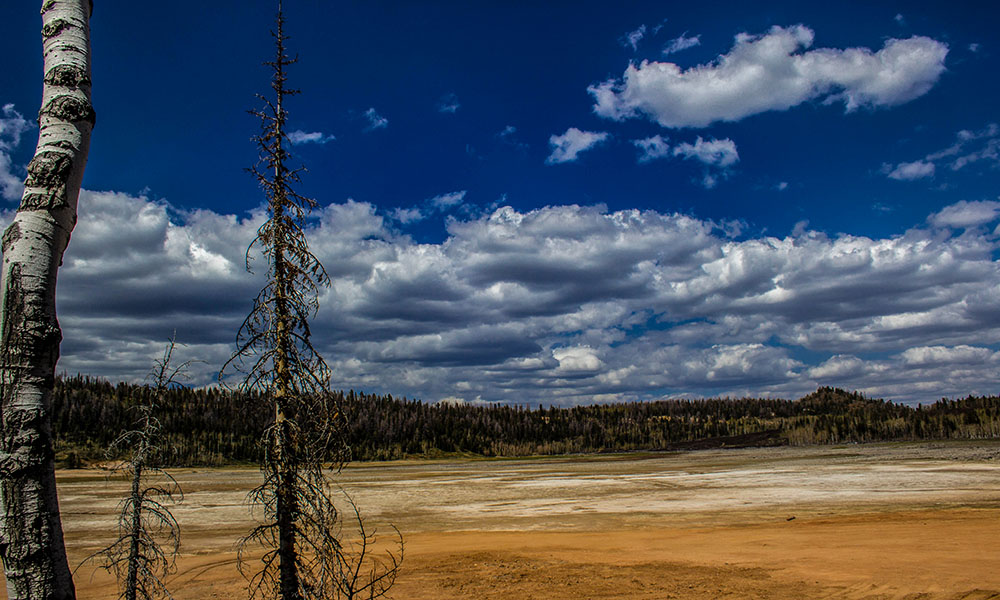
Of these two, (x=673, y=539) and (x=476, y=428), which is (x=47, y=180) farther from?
(x=476, y=428)

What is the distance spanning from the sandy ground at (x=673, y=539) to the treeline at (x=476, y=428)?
220ft

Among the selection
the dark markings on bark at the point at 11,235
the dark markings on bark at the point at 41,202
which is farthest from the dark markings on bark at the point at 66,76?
the dark markings on bark at the point at 11,235

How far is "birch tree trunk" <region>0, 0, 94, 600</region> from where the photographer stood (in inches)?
110

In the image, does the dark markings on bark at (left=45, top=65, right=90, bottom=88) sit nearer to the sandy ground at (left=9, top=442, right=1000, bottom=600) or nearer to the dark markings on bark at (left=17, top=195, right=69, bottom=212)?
the dark markings on bark at (left=17, top=195, right=69, bottom=212)

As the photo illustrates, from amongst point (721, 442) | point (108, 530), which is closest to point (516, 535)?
point (108, 530)

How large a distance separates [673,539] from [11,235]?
23.3 metres

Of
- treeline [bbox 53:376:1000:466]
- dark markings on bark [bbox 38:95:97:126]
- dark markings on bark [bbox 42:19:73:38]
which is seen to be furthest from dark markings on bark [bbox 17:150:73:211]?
treeline [bbox 53:376:1000:466]

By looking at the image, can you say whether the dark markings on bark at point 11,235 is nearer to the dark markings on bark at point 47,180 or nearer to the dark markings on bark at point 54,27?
the dark markings on bark at point 47,180

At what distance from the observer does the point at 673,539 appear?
22766 millimetres

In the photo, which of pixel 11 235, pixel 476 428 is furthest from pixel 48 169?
pixel 476 428

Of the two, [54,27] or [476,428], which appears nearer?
[54,27]

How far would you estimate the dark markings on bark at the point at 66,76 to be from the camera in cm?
321

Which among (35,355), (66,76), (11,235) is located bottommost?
(35,355)

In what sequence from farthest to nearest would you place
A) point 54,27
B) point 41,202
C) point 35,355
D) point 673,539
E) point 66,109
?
1. point 673,539
2. point 54,27
3. point 66,109
4. point 41,202
5. point 35,355
